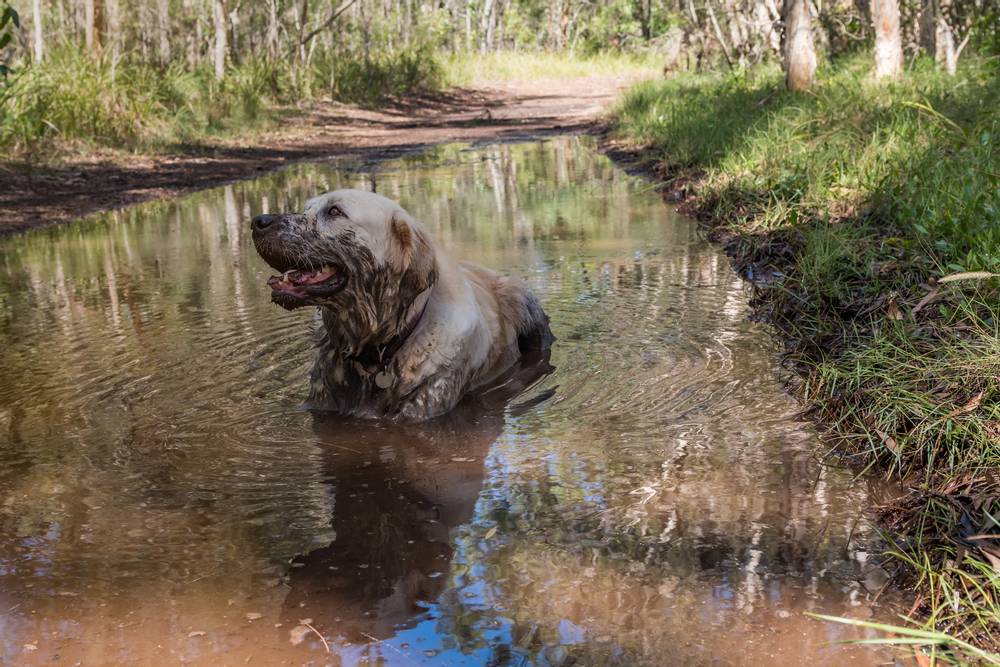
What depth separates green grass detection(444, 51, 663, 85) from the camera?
47.8 meters

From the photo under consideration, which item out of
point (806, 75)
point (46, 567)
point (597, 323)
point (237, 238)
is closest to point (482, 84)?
point (806, 75)

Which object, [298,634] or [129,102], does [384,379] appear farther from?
[129,102]

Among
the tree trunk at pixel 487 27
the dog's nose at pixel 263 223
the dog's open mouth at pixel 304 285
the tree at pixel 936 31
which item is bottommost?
the dog's open mouth at pixel 304 285

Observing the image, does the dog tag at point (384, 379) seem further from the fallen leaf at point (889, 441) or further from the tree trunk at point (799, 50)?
the tree trunk at point (799, 50)

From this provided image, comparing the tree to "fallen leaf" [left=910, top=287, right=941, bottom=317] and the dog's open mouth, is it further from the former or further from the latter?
the dog's open mouth

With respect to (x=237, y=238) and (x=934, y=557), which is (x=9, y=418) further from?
(x=237, y=238)

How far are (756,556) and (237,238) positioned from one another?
8.85 m

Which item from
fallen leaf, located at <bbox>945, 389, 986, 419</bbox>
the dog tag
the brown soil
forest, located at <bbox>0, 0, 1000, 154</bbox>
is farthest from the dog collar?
the brown soil

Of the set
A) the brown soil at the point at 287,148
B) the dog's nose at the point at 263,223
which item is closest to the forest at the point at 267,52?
the brown soil at the point at 287,148

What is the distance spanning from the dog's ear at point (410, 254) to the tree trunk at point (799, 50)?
12.3 m

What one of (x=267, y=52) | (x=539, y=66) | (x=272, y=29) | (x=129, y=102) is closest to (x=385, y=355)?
(x=129, y=102)

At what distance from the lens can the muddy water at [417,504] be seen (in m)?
3.56

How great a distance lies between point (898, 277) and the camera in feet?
22.8

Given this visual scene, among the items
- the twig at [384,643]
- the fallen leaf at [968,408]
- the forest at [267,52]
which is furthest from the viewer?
the forest at [267,52]
